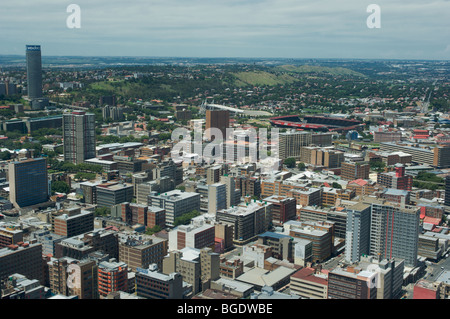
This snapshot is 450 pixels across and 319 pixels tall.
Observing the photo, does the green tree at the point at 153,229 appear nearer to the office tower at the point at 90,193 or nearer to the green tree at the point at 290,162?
the office tower at the point at 90,193

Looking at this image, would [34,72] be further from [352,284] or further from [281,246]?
[352,284]

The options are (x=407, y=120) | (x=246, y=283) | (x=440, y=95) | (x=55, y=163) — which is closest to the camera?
(x=246, y=283)

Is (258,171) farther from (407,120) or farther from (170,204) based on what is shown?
(407,120)

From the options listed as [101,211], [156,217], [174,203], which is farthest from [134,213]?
[101,211]

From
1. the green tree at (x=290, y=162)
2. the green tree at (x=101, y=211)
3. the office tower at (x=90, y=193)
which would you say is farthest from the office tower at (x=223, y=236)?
the green tree at (x=290, y=162)
